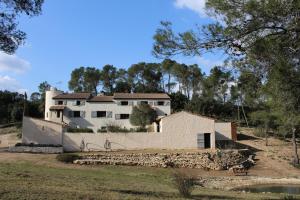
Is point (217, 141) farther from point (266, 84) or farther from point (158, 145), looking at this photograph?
point (266, 84)

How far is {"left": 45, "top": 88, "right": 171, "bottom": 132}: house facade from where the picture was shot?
2452 inches

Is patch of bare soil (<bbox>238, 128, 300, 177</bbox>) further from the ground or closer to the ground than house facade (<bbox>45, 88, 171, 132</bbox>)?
closer to the ground

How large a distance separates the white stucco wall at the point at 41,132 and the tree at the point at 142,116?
52.6ft

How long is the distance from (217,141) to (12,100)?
51.6m

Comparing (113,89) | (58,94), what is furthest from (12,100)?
(58,94)

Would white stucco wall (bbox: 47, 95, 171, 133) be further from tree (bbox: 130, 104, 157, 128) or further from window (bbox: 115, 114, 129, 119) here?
tree (bbox: 130, 104, 157, 128)

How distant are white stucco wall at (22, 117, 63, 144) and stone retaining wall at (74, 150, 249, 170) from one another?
683 centimetres

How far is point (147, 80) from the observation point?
280 ft

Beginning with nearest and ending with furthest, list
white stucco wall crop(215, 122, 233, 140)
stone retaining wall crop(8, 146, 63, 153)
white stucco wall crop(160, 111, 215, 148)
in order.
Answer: stone retaining wall crop(8, 146, 63, 153) → white stucco wall crop(160, 111, 215, 148) → white stucco wall crop(215, 122, 233, 140)

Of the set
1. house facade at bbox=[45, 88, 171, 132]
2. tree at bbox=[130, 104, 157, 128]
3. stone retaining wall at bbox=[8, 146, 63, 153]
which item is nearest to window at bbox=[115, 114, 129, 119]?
house facade at bbox=[45, 88, 171, 132]

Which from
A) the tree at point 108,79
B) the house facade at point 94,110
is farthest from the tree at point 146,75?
the house facade at point 94,110

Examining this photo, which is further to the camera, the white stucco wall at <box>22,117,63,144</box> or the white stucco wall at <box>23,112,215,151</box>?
the white stucco wall at <box>22,117,63,144</box>

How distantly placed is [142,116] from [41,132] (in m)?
17.2

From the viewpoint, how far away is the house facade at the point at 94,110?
62.3 m
